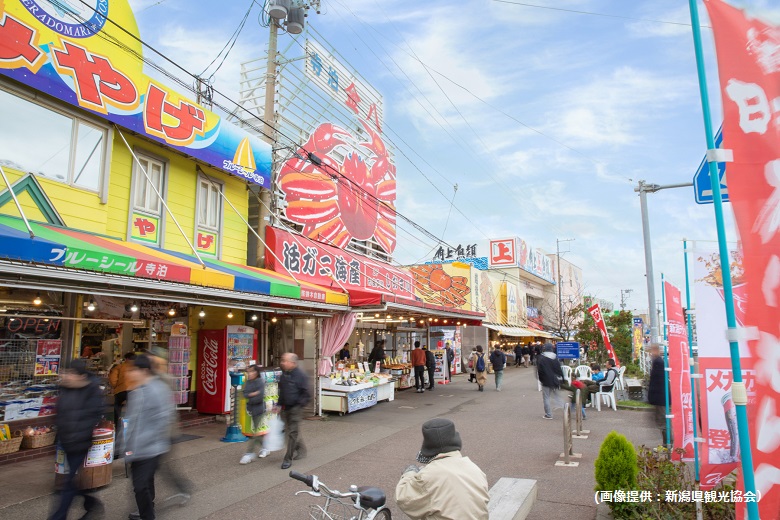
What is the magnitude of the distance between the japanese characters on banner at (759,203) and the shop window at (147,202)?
934 centimetres

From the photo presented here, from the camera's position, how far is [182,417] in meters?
11.1

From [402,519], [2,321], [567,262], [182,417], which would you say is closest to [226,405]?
[182,417]

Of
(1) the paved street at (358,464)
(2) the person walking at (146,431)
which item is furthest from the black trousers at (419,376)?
(2) the person walking at (146,431)

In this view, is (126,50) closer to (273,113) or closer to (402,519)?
(273,113)

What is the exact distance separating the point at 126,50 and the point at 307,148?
229 inches

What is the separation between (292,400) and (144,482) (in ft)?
9.99

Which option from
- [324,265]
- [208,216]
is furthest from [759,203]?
[324,265]

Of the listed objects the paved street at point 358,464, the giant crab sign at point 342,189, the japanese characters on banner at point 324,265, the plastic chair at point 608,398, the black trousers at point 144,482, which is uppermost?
the giant crab sign at point 342,189

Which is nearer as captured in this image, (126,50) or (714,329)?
(714,329)

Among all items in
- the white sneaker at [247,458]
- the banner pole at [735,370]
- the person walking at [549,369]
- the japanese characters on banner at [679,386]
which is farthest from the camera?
the person walking at [549,369]

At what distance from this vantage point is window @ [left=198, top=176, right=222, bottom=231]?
37.5 ft

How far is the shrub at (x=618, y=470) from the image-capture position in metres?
5.09

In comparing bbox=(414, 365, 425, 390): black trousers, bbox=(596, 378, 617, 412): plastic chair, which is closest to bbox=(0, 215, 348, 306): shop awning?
bbox=(596, 378, 617, 412): plastic chair

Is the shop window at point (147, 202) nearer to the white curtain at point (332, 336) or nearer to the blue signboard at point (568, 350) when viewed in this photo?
the white curtain at point (332, 336)
